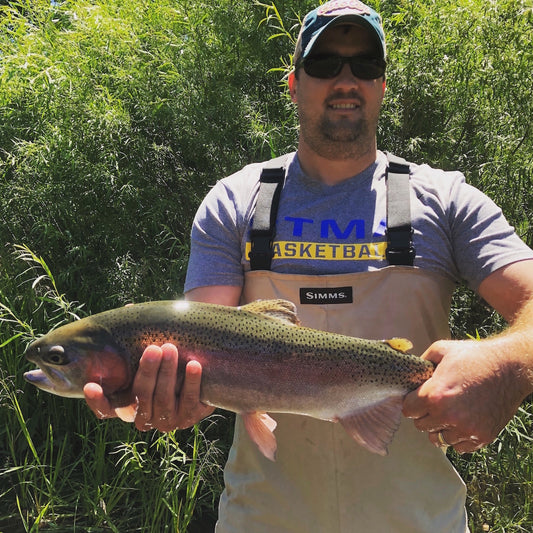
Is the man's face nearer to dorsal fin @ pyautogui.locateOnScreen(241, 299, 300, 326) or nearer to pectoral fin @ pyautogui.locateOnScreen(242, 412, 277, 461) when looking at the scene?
dorsal fin @ pyautogui.locateOnScreen(241, 299, 300, 326)

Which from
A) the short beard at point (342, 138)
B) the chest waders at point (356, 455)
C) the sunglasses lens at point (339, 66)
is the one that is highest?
the sunglasses lens at point (339, 66)

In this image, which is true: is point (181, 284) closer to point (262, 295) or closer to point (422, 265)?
point (262, 295)

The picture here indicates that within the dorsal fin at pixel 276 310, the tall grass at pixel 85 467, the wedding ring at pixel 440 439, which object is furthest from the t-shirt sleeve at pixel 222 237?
the tall grass at pixel 85 467

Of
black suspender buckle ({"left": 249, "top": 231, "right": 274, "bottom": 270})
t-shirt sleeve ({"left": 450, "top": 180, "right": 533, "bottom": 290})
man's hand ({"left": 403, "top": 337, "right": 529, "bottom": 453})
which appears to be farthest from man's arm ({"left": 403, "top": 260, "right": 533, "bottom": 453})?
black suspender buckle ({"left": 249, "top": 231, "right": 274, "bottom": 270})

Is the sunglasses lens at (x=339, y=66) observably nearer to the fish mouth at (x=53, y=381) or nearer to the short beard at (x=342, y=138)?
the short beard at (x=342, y=138)

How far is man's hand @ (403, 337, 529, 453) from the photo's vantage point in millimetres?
1836

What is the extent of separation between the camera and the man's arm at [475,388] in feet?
6.03

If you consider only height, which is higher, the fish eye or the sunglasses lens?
the sunglasses lens

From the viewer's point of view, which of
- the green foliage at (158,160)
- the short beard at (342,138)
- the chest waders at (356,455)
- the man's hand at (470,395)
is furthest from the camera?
the green foliage at (158,160)

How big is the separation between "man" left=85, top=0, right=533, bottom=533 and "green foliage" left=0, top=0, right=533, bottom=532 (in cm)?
139

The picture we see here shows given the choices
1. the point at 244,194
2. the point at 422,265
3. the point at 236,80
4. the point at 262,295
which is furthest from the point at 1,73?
the point at 422,265

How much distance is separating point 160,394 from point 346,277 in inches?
34.9

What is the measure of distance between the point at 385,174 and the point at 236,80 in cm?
271

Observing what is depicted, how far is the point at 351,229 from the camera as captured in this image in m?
2.39
